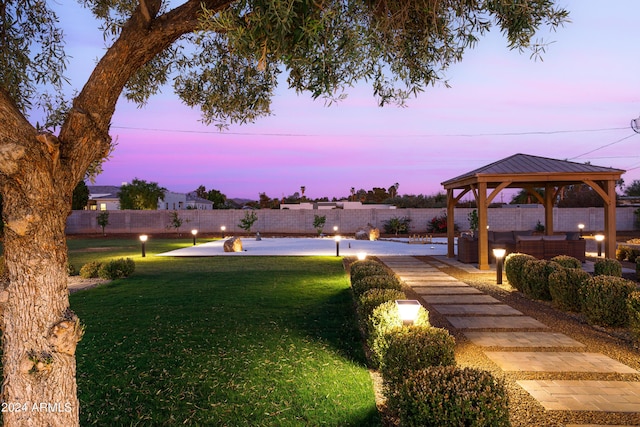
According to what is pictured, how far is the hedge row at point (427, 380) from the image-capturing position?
2.79 metres

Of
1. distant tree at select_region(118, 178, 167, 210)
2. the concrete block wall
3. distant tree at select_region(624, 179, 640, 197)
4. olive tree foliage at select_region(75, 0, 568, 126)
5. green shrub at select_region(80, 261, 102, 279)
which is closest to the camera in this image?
olive tree foliage at select_region(75, 0, 568, 126)

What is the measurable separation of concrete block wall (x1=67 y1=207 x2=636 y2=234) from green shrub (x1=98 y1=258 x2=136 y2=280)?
20204 millimetres

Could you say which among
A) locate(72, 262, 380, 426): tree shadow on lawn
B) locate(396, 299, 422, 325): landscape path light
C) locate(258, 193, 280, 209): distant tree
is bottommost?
locate(72, 262, 380, 426): tree shadow on lawn

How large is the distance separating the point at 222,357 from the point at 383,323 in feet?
6.61

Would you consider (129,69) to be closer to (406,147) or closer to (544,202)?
(544,202)

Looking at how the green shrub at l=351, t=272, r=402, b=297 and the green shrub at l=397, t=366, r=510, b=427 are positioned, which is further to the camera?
the green shrub at l=351, t=272, r=402, b=297

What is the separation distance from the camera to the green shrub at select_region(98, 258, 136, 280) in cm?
1212

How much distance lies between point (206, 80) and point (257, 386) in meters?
3.42

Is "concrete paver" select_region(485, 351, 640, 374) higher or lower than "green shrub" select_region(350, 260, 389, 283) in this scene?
lower

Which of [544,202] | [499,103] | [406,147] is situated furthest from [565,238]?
[406,147]

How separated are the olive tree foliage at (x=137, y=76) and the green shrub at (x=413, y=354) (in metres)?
2.26

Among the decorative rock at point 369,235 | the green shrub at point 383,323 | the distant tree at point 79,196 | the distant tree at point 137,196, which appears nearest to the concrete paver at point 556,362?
the green shrub at point 383,323

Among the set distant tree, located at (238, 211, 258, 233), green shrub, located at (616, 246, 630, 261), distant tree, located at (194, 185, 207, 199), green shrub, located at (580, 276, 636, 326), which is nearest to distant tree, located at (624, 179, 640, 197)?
green shrub, located at (616, 246, 630, 261)

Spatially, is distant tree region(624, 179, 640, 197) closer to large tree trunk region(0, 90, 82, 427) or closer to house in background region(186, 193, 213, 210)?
house in background region(186, 193, 213, 210)
